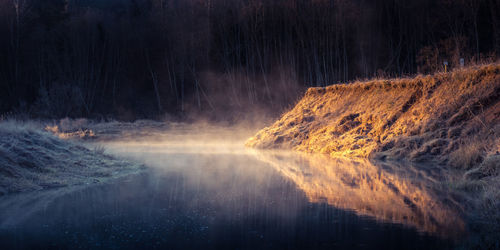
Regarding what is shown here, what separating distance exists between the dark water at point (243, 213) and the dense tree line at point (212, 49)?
2874 cm

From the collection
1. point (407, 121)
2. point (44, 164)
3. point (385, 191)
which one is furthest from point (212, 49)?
point (385, 191)

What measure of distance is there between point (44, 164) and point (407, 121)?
40.6 ft

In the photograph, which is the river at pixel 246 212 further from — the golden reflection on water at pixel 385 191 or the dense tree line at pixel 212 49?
the dense tree line at pixel 212 49

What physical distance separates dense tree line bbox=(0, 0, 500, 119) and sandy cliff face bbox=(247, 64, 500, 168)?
16549mm

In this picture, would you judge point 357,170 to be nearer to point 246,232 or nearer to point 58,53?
point 246,232

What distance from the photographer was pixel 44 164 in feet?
39.3

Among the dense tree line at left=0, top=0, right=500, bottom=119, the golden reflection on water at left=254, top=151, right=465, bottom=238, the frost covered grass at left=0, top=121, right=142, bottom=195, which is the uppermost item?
the dense tree line at left=0, top=0, right=500, bottom=119

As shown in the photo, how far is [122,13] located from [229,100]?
19.7 metres

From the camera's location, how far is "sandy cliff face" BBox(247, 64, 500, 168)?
1362 centimetres

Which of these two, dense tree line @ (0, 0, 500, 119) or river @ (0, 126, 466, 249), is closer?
river @ (0, 126, 466, 249)

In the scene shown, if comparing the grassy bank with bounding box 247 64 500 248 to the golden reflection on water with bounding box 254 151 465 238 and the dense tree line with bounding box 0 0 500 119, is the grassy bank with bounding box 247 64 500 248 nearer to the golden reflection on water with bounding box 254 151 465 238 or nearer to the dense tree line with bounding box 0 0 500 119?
the golden reflection on water with bounding box 254 151 465 238

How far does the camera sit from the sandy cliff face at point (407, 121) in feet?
44.7

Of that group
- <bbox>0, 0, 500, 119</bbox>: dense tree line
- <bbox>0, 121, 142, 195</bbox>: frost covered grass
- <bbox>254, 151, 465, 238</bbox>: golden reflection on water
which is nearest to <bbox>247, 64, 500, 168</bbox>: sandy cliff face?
<bbox>254, 151, 465, 238</bbox>: golden reflection on water

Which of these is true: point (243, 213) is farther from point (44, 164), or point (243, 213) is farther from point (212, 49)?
point (212, 49)
